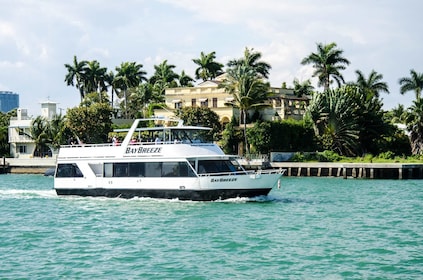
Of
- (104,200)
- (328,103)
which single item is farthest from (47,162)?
(104,200)

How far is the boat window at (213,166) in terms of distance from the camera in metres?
36.0

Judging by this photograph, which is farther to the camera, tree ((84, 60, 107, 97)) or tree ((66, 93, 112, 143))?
tree ((84, 60, 107, 97))

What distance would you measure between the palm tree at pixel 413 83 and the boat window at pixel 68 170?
6364cm

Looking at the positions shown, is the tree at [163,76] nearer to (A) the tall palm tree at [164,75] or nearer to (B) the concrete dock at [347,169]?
(A) the tall palm tree at [164,75]

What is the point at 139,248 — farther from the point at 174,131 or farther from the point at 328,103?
the point at 328,103

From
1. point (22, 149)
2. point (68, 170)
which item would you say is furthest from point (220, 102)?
point (68, 170)

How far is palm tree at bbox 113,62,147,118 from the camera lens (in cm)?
10169

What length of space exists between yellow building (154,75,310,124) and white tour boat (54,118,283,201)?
3862 centimetres

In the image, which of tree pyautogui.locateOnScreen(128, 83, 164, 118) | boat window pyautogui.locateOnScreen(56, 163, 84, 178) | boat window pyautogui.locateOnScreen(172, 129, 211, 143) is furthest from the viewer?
tree pyautogui.locateOnScreen(128, 83, 164, 118)

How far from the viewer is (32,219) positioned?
107 ft

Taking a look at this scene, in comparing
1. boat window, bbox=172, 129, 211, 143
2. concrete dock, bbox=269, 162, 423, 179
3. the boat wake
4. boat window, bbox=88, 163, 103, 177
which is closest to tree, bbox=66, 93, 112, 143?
concrete dock, bbox=269, 162, 423, 179

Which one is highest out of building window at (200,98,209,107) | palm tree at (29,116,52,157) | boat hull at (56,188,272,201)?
building window at (200,98,209,107)

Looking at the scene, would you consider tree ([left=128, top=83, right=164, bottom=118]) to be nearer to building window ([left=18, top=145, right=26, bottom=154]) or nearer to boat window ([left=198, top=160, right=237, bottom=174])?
building window ([left=18, top=145, right=26, bottom=154])

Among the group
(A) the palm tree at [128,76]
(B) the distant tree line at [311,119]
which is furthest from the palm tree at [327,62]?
(A) the palm tree at [128,76]
